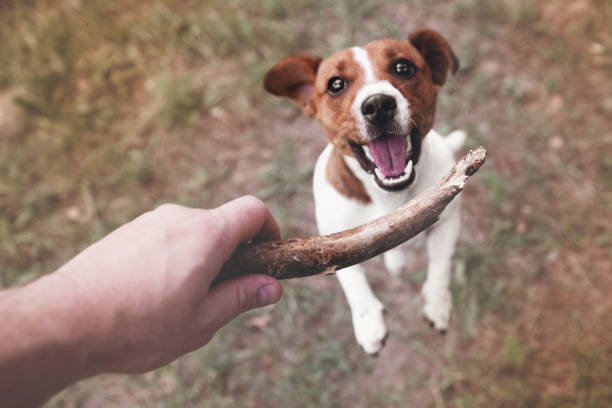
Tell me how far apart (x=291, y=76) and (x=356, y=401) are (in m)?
2.42

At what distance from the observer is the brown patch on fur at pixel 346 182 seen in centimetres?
267

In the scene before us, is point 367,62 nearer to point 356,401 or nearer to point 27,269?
point 356,401

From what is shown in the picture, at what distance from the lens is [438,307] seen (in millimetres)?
3010

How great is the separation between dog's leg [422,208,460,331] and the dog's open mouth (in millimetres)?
583

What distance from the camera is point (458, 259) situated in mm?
3594

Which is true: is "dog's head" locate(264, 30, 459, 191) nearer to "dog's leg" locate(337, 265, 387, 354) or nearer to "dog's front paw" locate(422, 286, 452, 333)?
"dog's leg" locate(337, 265, 387, 354)

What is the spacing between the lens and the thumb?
70.1 inches

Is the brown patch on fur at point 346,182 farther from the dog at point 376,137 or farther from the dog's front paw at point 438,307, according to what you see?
the dog's front paw at point 438,307

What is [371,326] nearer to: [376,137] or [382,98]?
[376,137]

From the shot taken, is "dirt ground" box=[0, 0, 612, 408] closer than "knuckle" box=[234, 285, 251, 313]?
No

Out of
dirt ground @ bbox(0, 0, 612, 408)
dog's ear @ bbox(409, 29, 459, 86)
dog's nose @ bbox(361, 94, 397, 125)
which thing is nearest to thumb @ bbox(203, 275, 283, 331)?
dog's nose @ bbox(361, 94, 397, 125)

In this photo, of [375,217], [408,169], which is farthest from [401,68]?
[375,217]

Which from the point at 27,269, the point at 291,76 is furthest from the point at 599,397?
the point at 27,269

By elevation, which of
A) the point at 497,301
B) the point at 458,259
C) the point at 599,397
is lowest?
the point at 599,397
